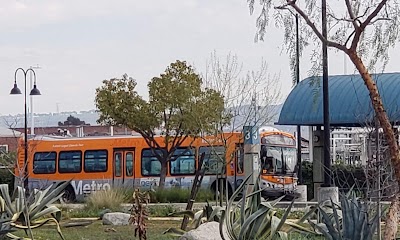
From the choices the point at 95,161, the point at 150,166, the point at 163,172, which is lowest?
the point at 163,172

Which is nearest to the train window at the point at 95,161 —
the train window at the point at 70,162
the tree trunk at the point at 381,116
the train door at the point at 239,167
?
the train window at the point at 70,162

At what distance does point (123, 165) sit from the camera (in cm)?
3631

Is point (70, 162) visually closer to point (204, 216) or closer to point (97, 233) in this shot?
point (97, 233)

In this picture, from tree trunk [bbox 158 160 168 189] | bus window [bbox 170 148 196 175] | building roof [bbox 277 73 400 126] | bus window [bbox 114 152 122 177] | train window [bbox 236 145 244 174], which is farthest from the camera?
bus window [bbox 114 152 122 177]

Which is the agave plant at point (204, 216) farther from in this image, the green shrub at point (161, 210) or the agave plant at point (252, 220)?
the green shrub at point (161, 210)

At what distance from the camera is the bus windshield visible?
34438 millimetres

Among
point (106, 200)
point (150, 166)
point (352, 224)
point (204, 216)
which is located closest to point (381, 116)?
point (352, 224)

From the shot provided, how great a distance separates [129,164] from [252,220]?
2573 centimetres

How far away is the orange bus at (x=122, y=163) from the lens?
3416 cm

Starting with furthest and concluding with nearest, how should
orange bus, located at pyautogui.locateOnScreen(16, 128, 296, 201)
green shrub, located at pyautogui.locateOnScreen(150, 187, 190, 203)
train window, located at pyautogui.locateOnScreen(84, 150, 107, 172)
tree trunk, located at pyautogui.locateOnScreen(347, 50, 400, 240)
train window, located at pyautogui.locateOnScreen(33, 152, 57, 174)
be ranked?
1. train window, located at pyautogui.locateOnScreen(33, 152, 57, 174)
2. train window, located at pyautogui.locateOnScreen(84, 150, 107, 172)
3. orange bus, located at pyautogui.locateOnScreen(16, 128, 296, 201)
4. green shrub, located at pyautogui.locateOnScreen(150, 187, 190, 203)
5. tree trunk, located at pyautogui.locateOnScreen(347, 50, 400, 240)

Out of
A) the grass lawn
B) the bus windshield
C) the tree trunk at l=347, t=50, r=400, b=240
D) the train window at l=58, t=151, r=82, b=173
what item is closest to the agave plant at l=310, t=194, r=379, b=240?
the tree trunk at l=347, t=50, r=400, b=240

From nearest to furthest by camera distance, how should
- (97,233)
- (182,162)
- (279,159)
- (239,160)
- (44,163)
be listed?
(97,233) < (239,160) < (279,159) < (182,162) < (44,163)

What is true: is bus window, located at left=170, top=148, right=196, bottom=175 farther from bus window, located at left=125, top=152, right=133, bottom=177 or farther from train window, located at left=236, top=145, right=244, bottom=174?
train window, located at left=236, top=145, right=244, bottom=174

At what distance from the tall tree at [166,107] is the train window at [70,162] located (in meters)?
2.12
